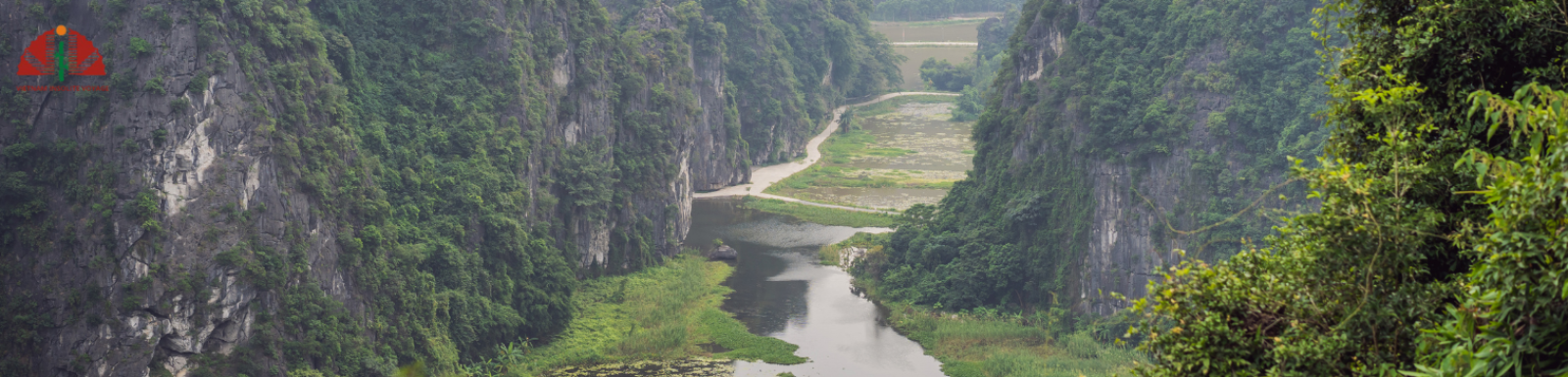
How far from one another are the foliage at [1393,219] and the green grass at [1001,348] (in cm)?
2237

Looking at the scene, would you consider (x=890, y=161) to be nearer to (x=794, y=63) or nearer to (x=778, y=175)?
(x=778, y=175)

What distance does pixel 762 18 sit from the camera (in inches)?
3019

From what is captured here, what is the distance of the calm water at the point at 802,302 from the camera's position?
3606 cm

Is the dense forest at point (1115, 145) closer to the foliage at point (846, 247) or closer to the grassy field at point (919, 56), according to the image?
the foliage at point (846, 247)

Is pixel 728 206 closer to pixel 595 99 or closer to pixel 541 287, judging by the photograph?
pixel 595 99

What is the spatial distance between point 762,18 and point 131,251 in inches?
2113

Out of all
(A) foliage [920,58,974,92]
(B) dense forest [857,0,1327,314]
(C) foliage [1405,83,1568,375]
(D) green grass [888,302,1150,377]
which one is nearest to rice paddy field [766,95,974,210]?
(A) foliage [920,58,974,92]

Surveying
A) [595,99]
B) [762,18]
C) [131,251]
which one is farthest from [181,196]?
[762,18]

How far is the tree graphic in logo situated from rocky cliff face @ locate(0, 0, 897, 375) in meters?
0.22

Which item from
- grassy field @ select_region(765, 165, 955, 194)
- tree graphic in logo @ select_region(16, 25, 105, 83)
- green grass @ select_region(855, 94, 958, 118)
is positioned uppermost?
tree graphic in logo @ select_region(16, 25, 105, 83)

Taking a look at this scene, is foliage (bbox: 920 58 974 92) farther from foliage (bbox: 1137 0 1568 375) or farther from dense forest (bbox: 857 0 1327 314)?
foliage (bbox: 1137 0 1568 375)

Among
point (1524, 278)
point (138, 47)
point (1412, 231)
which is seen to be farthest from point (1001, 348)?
point (1524, 278)

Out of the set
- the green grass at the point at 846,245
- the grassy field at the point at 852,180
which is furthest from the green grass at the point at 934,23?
the green grass at the point at 846,245

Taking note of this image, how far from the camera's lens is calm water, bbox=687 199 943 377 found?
3606cm
